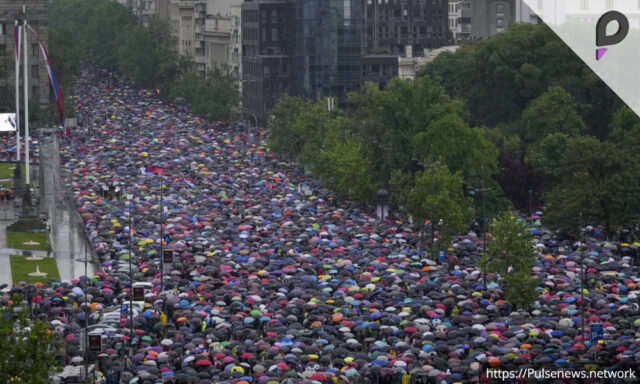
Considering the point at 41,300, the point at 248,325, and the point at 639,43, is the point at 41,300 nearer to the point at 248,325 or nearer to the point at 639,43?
the point at 248,325

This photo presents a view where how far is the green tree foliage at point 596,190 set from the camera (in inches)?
4097

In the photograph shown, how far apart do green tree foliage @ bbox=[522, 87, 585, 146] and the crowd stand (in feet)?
58.3

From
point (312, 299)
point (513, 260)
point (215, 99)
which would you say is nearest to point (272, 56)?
point (215, 99)

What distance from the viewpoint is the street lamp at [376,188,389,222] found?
114637 millimetres

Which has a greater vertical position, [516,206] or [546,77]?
[546,77]

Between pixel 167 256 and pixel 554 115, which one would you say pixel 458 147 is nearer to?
pixel 554 115

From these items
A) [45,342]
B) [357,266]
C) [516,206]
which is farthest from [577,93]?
[45,342]

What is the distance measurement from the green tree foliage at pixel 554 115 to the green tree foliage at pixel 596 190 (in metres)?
19.2

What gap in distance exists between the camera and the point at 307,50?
7426 inches

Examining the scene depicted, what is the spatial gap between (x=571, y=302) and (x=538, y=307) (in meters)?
1.61

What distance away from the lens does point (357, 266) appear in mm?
91625

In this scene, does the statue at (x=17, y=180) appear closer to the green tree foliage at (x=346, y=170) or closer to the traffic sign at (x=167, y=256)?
the green tree foliage at (x=346, y=170)

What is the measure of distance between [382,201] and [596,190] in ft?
54.2

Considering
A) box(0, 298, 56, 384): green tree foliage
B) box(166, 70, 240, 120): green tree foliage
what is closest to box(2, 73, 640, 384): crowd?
box(0, 298, 56, 384): green tree foliage
